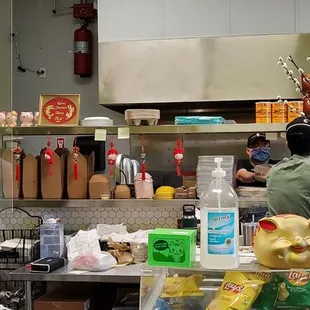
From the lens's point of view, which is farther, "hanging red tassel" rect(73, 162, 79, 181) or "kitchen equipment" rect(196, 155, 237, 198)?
"hanging red tassel" rect(73, 162, 79, 181)

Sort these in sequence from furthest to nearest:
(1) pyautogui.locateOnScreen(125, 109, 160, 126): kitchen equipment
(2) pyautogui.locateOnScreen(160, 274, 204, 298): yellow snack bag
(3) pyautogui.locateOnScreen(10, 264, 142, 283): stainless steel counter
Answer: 1. (1) pyautogui.locateOnScreen(125, 109, 160, 126): kitchen equipment
2. (3) pyautogui.locateOnScreen(10, 264, 142, 283): stainless steel counter
3. (2) pyautogui.locateOnScreen(160, 274, 204, 298): yellow snack bag

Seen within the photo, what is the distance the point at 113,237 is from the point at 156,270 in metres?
1.53

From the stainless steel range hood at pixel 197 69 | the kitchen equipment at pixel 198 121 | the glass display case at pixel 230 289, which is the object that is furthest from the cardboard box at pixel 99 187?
the glass display case at pixel 230 289

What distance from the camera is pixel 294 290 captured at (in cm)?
142

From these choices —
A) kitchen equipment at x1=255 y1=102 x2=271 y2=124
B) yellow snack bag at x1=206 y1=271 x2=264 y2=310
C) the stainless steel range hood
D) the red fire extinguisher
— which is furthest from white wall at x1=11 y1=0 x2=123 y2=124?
yellow snack bag at x1=206 y1=271 x2=264 y2=310

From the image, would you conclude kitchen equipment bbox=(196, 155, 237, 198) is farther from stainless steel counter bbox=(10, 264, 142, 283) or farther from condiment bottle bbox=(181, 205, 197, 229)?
stainless steel counter bbox=(10, 264, 142, 283)

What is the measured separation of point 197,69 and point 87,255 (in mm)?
1603

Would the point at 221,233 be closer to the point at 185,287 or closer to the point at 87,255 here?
the point at 185,287

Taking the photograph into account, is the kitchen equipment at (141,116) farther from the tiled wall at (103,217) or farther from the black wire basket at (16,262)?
the black wire basket at (16,262)

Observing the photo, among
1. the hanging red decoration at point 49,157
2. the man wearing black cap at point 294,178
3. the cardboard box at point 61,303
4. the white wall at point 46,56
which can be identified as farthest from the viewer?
the white wall at point 46,56

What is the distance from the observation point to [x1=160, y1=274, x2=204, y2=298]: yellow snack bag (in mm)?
1501

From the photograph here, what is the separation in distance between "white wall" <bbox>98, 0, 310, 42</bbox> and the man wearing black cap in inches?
74.8

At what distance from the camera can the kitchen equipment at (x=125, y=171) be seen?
3459mm

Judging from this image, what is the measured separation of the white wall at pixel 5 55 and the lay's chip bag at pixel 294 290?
9.18 ft
